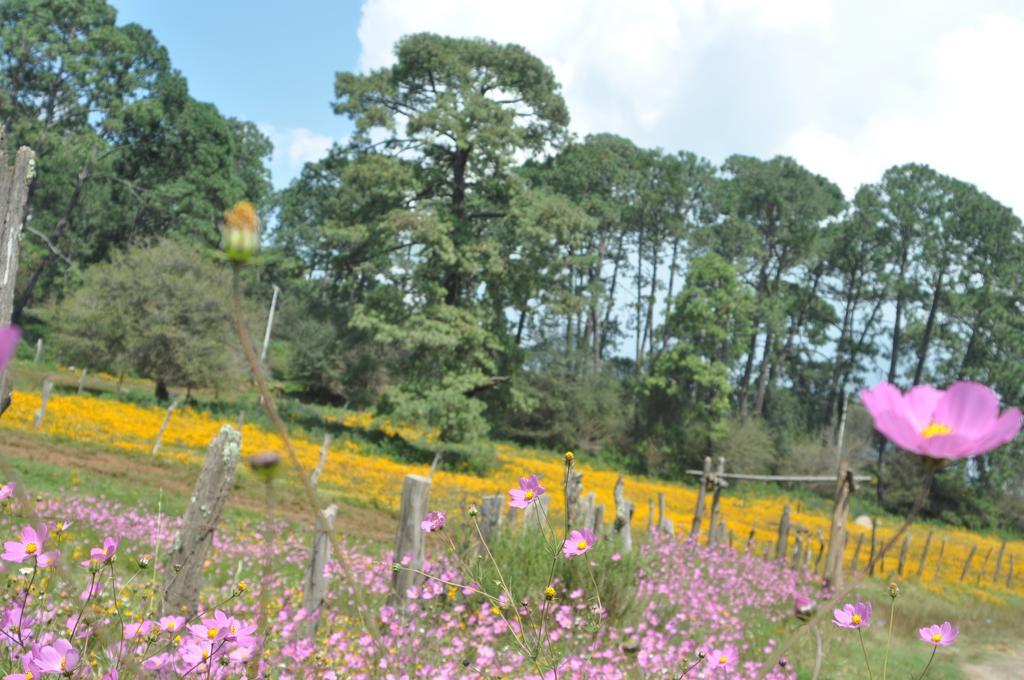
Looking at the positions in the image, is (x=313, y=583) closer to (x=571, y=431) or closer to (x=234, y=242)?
(x=234, y=242)

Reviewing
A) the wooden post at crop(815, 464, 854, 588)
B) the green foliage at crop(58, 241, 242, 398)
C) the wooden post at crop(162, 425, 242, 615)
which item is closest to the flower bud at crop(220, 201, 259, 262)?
the wooden post at crop(162, 425, 242, 615)

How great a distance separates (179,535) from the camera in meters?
3.63

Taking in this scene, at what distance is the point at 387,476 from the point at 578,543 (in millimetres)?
15576

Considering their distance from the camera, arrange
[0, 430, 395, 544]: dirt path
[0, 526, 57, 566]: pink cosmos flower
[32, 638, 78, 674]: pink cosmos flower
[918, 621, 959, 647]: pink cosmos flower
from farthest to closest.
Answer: [0, 430, 395, 544]: dirt path < [918, 621, 959, 647]: pink cosmos flower < [0, 526, 57, 566]: pink cosmos flower < [32, 638, 78, 674]: pink cosmos flower

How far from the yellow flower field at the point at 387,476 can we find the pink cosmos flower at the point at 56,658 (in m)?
9.62

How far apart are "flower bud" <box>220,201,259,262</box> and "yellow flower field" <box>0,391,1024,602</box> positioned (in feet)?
33.3

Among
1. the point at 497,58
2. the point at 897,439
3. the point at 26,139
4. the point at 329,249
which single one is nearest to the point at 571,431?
the point at 329,249

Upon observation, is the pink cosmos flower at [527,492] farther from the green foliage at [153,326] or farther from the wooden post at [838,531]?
the green foliage at [153,326]

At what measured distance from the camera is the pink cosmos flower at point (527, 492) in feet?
4.32

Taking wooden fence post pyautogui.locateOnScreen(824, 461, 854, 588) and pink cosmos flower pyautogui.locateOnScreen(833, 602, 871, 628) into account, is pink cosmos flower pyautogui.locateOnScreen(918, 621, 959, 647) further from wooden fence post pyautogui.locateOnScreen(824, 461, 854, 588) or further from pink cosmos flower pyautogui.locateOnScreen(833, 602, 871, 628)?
wooden fence post pyautogui.locateOnScreen(824, 461, 854, 588)

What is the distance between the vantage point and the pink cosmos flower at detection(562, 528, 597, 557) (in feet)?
4.34

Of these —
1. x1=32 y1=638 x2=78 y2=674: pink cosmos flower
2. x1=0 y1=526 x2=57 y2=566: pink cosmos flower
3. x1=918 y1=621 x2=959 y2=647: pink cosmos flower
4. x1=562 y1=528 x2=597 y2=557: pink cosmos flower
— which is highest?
x1=562 y1=528 x2=597 y2=557: pink cosmos flower

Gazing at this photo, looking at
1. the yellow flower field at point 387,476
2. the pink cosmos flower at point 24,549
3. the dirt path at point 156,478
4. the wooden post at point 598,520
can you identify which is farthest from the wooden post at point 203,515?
the yellow flower field at point 387,476

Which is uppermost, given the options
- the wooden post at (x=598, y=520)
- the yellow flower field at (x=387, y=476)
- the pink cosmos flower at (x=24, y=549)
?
the pink cosmos flower at (x=24, y=549)
